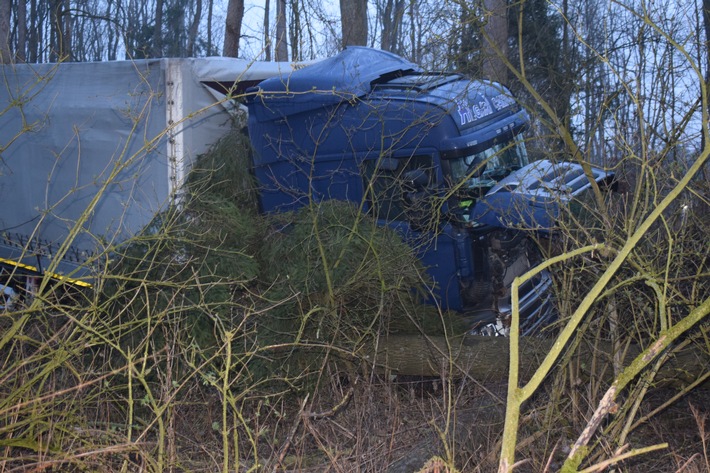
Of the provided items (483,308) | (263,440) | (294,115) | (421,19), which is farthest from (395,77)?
(263,440)

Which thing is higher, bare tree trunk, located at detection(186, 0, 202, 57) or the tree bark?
bare tree trunk, located at detection(186, 0, 202, 57)

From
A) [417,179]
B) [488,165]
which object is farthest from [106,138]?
[488,165]

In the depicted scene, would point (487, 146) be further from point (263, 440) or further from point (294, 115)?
point (263, 440)

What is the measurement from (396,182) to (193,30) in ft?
107

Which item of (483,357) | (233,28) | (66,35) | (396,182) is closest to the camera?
(483,357)

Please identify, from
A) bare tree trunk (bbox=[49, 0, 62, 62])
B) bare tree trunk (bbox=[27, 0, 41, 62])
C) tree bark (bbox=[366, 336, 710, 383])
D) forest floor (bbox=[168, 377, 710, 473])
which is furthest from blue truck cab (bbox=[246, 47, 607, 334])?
bare tree trunk (bbox=[27, 0, 41, 62])

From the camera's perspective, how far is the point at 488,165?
7.34m

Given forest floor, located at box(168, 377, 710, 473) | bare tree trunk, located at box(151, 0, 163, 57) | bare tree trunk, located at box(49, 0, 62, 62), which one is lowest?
forest floor, located at box(168, 377, 710, 473)

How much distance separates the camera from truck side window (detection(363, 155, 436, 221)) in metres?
6.90

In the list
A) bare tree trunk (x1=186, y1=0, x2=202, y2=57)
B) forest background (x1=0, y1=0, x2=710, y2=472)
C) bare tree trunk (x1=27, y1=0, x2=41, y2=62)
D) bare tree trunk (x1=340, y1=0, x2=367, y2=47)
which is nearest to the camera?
forest background (x1=0, y1=0, x2=710, y2=472)

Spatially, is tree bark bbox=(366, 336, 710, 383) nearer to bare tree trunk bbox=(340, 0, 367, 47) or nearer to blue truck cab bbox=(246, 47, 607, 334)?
blue truck cab bbox=(246, 47, 607, 334)

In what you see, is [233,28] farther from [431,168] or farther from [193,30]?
[193,30]

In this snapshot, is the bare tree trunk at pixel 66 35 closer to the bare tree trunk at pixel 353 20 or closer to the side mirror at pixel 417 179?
the side mirror at pixel 417 179

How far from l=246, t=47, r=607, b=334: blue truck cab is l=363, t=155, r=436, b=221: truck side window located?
0.04 ft
